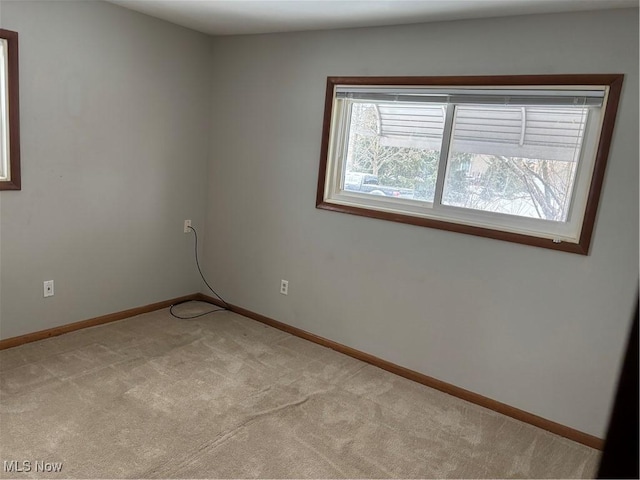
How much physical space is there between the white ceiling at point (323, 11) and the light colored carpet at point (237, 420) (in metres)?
2.17

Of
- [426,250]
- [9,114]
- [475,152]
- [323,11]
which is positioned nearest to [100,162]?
[9,114]

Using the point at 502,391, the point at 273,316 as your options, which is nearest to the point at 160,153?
the point at 273,316

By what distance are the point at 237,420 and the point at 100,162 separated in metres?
1.96

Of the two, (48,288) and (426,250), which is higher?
(426,250)

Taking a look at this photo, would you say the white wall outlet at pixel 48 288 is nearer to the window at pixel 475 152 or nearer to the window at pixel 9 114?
the window at pixel 9 114

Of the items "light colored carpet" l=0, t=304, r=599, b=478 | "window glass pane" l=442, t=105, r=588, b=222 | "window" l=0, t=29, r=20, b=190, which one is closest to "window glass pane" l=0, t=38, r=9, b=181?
"window" l=0, t=29, r=20, b=190

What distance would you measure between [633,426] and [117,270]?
3.37m

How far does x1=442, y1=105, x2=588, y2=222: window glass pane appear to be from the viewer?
92.5 inches

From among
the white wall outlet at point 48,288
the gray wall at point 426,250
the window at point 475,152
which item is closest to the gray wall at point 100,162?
the white wall outlet at point 48,288

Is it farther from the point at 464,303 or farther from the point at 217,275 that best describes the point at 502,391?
the point at 217,275

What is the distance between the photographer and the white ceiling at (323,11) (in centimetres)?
218

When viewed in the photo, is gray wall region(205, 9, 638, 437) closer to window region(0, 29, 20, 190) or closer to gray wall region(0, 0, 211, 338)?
gray wall region(0, 0, 211, 338)

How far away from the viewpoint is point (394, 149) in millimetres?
2934

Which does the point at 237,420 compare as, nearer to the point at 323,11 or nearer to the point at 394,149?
the point at 394,149
